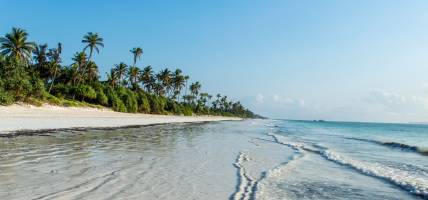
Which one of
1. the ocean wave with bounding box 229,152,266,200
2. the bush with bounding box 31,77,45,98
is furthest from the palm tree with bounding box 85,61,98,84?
the ocean wave with bounding box 229,152,266,200

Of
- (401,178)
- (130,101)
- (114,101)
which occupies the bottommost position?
(401,178)

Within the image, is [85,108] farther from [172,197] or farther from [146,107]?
[172,197]

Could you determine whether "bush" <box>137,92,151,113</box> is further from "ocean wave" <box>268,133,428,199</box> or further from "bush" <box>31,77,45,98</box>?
"ocean wave" <box>268,133,428,199</box>

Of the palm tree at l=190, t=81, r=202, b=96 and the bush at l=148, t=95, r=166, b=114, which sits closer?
the bush at l=148, t=95, r=166, b=114

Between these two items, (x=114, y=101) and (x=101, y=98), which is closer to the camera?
(x=101, y=98)

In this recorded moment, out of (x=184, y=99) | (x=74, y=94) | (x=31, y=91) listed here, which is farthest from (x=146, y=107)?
(x=184, y=99)

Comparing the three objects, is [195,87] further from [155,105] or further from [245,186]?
[245,186]

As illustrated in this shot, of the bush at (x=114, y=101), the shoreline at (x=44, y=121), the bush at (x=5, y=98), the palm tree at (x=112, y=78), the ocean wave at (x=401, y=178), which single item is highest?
the palm tree at (x=112, y=78)

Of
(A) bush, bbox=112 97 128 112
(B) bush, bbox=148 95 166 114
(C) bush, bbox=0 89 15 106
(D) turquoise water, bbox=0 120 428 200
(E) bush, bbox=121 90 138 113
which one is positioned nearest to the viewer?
(D) turquoise water, bbox=0 120 428 200

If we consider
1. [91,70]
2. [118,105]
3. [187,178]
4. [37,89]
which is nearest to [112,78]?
[91,70]

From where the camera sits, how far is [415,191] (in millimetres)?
10031

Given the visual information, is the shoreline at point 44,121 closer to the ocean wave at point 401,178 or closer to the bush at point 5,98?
the bush at point 5,98

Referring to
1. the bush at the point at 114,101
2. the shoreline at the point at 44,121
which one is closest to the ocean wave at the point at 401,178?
the shoreline at the point at 44,121

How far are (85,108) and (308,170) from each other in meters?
50.2
